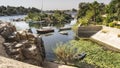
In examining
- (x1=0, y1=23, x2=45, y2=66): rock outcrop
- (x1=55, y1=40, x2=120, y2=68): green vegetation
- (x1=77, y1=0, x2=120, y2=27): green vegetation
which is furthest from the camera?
(x1=77, y1=0, x2=120, y2=27): green vegetation

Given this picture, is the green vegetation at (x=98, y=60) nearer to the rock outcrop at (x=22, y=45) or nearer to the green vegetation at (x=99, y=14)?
the rock outcrop at (x=22, y=45)

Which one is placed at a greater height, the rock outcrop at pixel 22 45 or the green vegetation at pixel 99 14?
the rock outcrop at pixel 22 45

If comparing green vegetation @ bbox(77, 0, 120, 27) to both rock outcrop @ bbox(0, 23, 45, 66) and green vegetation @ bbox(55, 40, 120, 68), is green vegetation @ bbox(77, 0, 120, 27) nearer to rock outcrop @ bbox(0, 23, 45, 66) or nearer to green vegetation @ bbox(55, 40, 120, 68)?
green vegetation @ bbox(55, 40, 120, 68)

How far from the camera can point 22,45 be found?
98.6 feet

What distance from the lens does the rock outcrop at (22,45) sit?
→ 96.0ft

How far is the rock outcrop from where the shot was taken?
2925cm

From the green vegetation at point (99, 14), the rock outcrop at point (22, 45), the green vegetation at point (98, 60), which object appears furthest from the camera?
the green vegetation at point (99, 14)

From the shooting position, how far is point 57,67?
31266 mm

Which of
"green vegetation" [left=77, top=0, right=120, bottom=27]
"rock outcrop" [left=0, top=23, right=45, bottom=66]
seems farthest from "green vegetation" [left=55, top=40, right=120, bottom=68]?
"green vegetation" [left=77, top=0, right=120, bottom=27]

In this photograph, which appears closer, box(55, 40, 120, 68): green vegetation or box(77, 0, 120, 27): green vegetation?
box(55, 40, 120, 68): green vegetation

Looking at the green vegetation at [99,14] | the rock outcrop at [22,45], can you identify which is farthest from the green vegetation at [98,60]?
the green vegetation at [99,14]

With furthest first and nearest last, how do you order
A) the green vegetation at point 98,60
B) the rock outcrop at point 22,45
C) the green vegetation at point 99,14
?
the green vegetation at point 99,14 → the green vegetation at point 98,60 → the rock outcrop at point 22,45

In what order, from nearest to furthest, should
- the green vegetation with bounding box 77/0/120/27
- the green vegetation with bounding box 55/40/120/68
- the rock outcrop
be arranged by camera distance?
the rock outcrop, the green vegetation with bounding box 55/40/120/68, the green vegetation with bounding box 77/0/120/27

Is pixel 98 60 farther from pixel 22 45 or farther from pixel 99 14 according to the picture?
pixel 99 14
